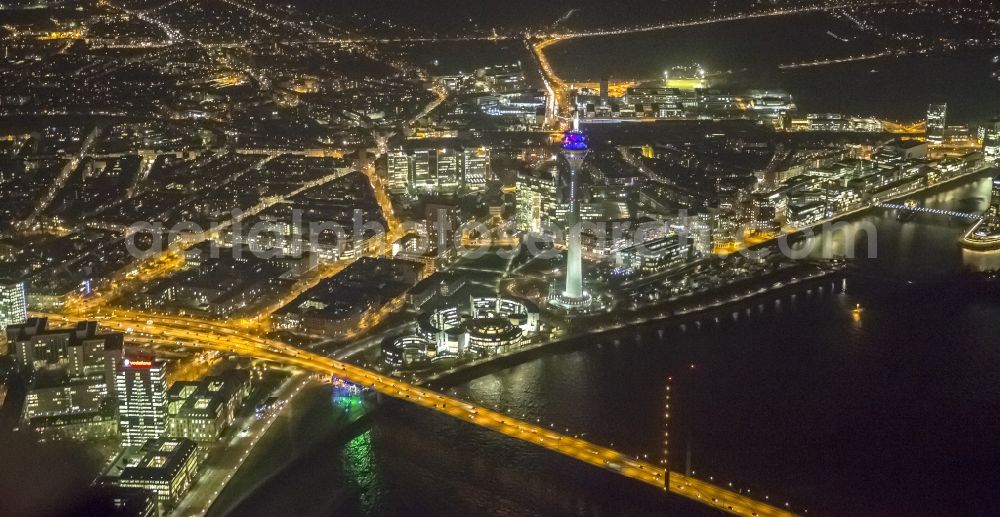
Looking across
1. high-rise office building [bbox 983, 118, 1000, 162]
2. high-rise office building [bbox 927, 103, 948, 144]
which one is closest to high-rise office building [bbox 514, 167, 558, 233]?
high-rise office building [bbox 927, 103, 948, 144]

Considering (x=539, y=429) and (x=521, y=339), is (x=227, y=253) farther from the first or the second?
(x=539, y=429)

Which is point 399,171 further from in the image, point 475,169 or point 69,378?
point 69,378

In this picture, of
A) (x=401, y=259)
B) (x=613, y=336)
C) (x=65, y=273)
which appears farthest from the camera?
(x=401, y=259)

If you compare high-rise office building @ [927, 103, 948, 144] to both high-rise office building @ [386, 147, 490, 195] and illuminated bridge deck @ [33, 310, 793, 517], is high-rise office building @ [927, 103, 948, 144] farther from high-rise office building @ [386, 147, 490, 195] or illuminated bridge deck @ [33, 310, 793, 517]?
illuminated bridge deck @ [33, 310, 793, 517]

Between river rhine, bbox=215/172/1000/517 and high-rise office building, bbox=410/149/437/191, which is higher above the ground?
high-rise office building, bbox=410/149/437/191

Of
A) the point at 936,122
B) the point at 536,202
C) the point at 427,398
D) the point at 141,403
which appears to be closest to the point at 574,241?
the point at 427,398

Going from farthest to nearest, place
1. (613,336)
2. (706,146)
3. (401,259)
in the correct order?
(706,146) → (401,259) → (613,336)

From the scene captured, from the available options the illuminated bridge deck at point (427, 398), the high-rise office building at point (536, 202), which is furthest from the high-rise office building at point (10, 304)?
the high-rise office building at point (536, 202)

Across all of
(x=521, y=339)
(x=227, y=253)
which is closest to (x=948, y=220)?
(x=521, y=339)
